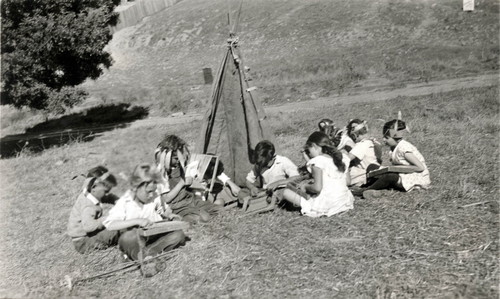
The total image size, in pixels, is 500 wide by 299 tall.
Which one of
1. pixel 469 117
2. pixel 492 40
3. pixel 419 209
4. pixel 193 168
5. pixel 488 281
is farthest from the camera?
pixel 492 40

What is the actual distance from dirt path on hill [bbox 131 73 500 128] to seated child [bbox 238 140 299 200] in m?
7.96

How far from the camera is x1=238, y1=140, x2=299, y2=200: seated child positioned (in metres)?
6.06

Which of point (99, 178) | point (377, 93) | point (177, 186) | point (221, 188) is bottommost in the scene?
point (377, 93)

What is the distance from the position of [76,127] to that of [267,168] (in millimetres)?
14631

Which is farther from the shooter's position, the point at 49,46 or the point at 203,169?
the point at 49,46

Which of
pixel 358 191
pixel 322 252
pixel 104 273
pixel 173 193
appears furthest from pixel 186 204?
pixel 358 191

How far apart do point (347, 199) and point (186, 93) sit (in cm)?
1477

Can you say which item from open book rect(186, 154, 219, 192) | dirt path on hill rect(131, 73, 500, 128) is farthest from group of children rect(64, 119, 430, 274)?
dirt path on hill rect(131, 73, 500, 128)

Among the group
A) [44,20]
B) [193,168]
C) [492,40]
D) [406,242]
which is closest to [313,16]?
[492,40]

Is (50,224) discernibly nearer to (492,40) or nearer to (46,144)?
(46,144)

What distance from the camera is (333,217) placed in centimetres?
534

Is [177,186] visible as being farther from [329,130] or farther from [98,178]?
[329,130]

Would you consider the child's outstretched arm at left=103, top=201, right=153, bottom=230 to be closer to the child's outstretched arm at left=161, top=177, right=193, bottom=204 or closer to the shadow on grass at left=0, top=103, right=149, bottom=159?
the child's outstretched arm at left=161, top=177, right=193, bottom=204

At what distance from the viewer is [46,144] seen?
1576 centimetres
